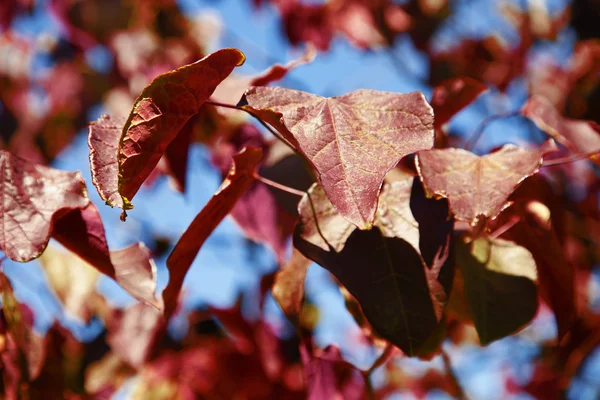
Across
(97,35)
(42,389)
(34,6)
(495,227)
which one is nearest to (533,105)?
(495,227)

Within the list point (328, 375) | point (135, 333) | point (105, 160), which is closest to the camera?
point (105, 160)

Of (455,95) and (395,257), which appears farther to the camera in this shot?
(455,95)

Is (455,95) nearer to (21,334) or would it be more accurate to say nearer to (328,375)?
(328,375)

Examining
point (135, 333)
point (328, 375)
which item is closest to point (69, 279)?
point (135, 333)

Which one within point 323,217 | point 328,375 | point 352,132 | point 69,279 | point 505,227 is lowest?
point 328,375

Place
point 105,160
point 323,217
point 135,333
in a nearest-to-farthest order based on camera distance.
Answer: point 105,160, point 323,217, point 135,333

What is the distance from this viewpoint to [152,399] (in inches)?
53.3

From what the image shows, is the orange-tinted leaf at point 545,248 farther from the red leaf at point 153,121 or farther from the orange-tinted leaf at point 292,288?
the red leaf at point 153,121

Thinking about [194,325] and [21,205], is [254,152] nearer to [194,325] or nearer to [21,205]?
[21,205]

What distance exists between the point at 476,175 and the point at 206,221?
30 cm

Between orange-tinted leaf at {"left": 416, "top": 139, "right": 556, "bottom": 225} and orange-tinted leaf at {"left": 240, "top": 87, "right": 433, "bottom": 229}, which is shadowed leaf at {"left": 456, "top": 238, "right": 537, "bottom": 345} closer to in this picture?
orange-tinted leaf at {"left": 416, "top": 139, "right": 556, "bottom": 225}

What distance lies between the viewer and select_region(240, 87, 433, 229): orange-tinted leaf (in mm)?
495

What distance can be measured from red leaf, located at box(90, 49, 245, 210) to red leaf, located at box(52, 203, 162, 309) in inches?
5.6

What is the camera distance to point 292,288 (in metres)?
0.69
